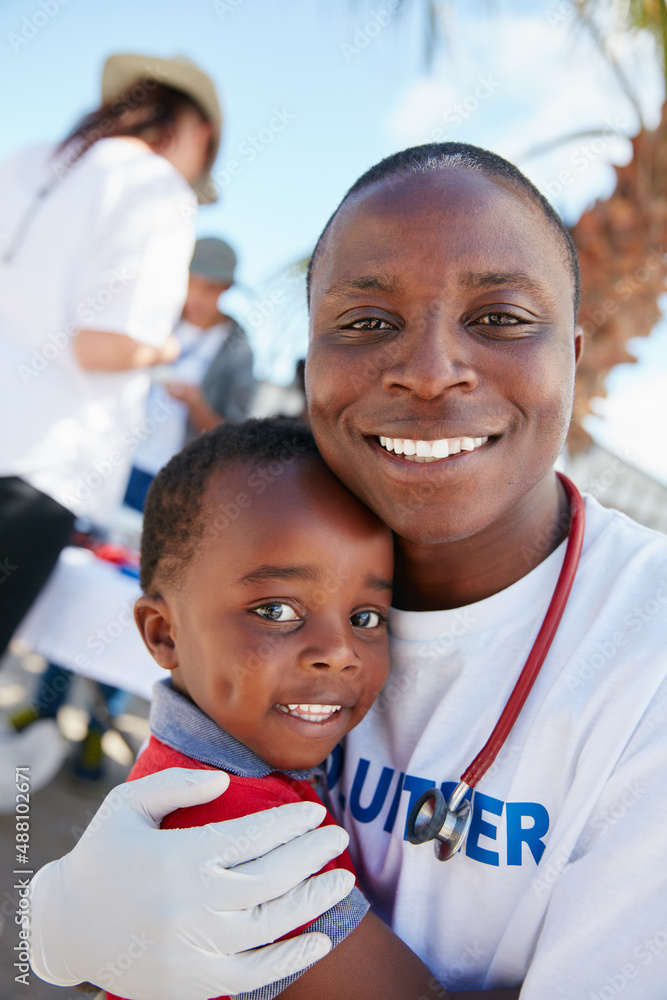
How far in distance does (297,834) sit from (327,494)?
1.92 feet

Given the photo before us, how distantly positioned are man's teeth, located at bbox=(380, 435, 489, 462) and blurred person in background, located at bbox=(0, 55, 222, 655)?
147 centimetres

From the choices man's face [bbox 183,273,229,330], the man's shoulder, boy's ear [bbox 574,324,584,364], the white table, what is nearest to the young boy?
the man's shoulder

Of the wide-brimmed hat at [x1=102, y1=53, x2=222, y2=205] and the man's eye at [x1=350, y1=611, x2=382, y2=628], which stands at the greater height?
the wide-brimmed hat at [x1=102, y1=53, x2=222, y2=205]

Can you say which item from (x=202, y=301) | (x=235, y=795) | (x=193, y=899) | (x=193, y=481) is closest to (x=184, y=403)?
(x=202, y=301)

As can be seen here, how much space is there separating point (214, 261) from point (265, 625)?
2.85 meters

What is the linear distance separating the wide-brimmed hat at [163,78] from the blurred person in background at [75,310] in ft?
0.75

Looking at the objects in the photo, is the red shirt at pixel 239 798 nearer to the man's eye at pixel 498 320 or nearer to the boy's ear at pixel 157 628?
the boy's ear at pixel 157 628

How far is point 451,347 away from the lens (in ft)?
3.63

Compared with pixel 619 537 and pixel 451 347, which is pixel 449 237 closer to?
pixel 451 347

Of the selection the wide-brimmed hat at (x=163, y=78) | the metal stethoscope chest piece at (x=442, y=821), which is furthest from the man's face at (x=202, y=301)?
the metal stethoscope chest piece at (x=442, y=821)

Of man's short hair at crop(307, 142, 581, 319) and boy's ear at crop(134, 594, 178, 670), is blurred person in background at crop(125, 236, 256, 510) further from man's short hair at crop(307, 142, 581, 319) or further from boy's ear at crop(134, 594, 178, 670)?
man's short hair at crop(307, 142, 581, 319)

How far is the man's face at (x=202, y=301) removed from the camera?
11.9 ft

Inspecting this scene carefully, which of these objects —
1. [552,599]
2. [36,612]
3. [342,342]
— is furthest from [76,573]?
[552,599]

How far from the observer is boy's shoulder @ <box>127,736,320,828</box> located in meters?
1.21
